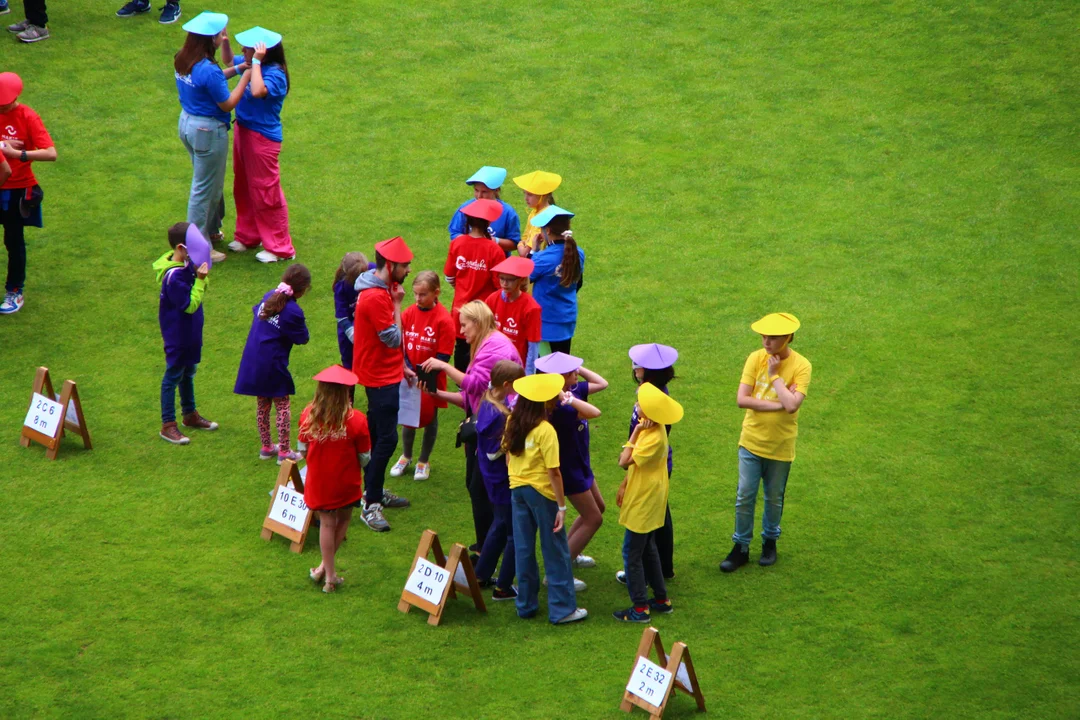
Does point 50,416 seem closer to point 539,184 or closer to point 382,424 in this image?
point 382,424

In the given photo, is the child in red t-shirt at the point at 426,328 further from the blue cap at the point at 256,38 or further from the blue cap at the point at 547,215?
the blue cap at the point at 256,38

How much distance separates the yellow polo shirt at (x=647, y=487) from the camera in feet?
20.0

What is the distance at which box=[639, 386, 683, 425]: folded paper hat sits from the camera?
19.7 feet

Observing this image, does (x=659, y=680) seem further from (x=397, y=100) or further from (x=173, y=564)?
(x=397, y=100)

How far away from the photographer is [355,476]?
21.1 ft

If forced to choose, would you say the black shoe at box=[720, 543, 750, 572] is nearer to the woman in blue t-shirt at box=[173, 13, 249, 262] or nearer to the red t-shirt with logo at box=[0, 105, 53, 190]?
the woman in blue t-shirt at box=[173, 13, 249, 262]

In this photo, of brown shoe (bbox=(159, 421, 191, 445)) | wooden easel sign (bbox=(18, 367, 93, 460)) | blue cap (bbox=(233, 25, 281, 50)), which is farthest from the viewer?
blue cap (bbox=(233, 25, 281, 50))

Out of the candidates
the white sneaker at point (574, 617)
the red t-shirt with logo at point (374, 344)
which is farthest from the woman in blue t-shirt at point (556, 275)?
the white sneaker at point (574, 617)

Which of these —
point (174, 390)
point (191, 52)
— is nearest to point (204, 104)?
point (191, 52)

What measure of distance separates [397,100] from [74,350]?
551cm

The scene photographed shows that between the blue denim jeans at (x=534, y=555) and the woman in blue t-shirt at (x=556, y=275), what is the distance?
2.03 m

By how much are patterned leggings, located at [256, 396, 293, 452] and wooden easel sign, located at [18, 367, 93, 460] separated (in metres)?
1.28

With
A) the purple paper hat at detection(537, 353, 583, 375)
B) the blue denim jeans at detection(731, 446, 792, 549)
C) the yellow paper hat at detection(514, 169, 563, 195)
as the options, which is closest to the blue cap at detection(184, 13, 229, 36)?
the yellow paper hat at detection(514, 169, 563, 195)

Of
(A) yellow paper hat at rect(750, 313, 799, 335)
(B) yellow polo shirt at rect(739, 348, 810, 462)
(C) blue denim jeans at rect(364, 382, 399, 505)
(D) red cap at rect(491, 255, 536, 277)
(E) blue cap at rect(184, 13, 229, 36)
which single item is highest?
(E) blue cap at rect(184, 13, 229, 36)
